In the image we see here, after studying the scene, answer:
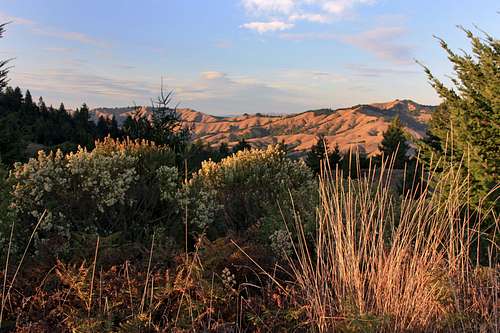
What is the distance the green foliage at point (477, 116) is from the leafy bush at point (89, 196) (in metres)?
4.42

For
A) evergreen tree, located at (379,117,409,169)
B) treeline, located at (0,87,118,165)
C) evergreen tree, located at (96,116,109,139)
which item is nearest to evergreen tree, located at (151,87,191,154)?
treeline, located at (0,87,118,165)

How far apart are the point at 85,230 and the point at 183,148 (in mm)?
10010

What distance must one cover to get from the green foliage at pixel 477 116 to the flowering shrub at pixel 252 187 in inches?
98.1

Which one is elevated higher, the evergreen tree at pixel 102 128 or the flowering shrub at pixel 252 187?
the evergreen tree at pixel 102 128

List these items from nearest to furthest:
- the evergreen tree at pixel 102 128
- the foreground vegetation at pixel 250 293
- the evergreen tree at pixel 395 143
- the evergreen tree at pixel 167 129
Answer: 1. the foreground vegetation at pixel 250 293
2. the evergreen tree at pixel 167 129
3. the evergreen tree at pixel 395 143
4. the evergreen tree at pixel 102 128

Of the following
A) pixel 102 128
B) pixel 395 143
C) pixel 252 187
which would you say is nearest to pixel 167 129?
pixel 252 187

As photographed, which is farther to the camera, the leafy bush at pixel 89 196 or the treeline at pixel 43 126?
the treeline at pixel 43 126

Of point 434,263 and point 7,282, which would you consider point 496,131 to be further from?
point 7,282

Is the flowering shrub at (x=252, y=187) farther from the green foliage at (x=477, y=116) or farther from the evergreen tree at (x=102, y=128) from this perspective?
the evergreen tree at (x=102, y=128)

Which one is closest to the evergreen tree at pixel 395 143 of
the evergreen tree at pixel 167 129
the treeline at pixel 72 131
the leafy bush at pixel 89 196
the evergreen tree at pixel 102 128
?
the treeline at pixel 72 131

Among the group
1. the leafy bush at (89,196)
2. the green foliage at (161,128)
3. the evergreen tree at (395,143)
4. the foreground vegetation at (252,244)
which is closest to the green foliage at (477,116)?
the foreground vegetation at (252,244)

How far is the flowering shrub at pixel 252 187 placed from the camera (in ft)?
24.3

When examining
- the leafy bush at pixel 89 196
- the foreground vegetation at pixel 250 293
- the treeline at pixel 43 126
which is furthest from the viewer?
the treeline at pixel 43 126

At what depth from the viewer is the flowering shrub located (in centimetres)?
741
